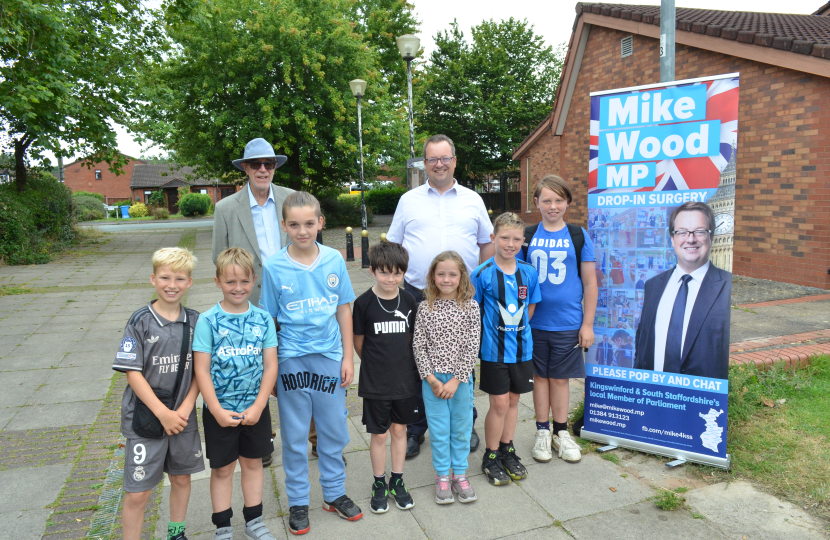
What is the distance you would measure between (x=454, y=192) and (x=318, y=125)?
59.7 feet

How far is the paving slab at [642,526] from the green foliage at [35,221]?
48.7ft

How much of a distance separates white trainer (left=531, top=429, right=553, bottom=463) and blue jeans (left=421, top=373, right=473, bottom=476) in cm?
65

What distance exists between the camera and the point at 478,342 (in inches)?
126

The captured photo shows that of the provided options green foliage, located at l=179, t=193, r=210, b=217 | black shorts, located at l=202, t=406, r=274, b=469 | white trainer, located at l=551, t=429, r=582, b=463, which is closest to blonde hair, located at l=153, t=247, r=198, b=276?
black shorts, located at l=202, t=406, r=274, b=469

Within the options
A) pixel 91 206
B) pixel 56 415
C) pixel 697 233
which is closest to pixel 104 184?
pixel 91 206

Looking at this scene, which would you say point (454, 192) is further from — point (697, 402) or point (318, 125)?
point (318, 125)

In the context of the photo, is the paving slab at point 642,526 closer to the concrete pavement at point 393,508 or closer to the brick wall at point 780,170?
the concrete pavement at point 393,508

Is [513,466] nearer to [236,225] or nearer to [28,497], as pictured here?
[236,225]

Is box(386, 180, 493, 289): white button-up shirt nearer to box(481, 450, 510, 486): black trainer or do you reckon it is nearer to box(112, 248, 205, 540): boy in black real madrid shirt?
box(481, 450, 510, 486): black trainer

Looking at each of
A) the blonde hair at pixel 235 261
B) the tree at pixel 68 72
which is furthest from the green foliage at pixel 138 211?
the blonde hair at pixel 235 261

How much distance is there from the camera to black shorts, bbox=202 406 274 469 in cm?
270

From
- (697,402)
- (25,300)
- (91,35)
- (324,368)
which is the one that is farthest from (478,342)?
(91,35)

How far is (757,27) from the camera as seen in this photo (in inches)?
411

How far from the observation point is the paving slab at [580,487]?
3061 mm
